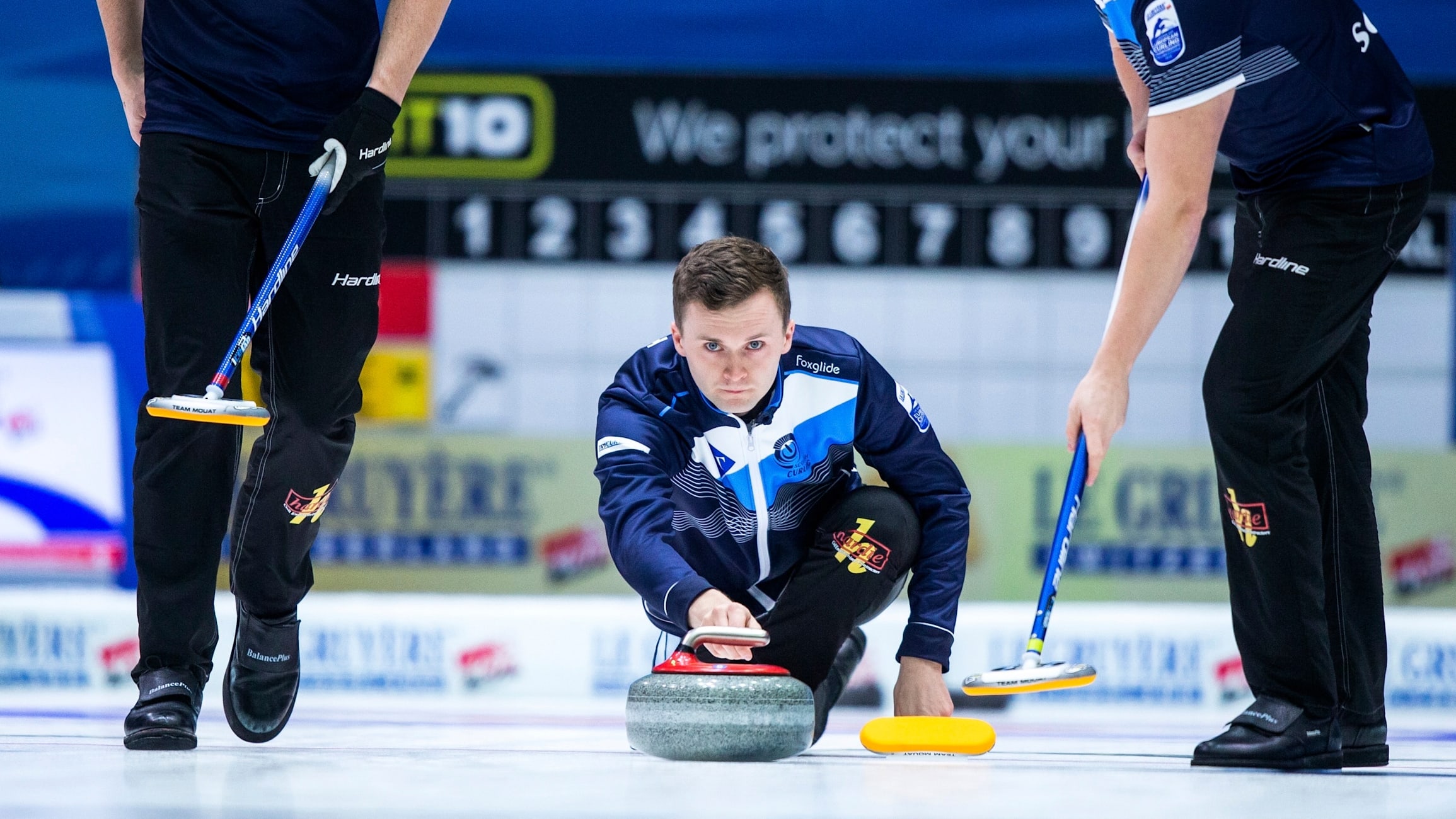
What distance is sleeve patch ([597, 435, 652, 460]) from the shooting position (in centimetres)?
205

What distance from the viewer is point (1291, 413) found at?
189 centimetres

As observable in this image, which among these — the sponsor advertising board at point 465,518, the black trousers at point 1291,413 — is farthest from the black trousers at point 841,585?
the sponsor advertising board at point 465,518

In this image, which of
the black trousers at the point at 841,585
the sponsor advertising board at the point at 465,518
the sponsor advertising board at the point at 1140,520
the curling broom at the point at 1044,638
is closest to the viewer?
the curling broom at the point at 1044,638

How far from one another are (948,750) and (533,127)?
13.3 ft

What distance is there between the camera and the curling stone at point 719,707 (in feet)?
5.78

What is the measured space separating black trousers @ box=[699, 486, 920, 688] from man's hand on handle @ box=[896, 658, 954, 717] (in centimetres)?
14

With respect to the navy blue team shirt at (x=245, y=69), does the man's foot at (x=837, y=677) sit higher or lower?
lower

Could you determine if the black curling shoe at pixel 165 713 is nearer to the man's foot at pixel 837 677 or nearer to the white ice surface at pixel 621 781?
the white ice surface at pixel 621 781

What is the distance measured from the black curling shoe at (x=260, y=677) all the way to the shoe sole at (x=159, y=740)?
20cm

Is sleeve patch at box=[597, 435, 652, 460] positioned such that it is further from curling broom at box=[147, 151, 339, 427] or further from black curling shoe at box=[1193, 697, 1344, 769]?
black curling shoe at box=[1193, 697, 1344, 769]

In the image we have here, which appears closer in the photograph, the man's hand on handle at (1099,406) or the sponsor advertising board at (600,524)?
the man's hand on handle at (1099,406)

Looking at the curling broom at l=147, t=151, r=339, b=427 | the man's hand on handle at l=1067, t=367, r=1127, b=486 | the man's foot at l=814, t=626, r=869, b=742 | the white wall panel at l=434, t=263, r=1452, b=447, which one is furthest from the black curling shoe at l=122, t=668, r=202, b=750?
the white wall panel at l=434, t=263, r=1452, b=447

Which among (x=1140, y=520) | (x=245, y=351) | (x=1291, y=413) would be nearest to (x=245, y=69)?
(x=245, y=351)

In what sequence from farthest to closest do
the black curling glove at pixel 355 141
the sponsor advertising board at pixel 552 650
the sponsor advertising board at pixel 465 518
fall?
the sponsor advertising board at pixel 465 518 → the sponsor advertising board at pixel 552 650 → the black curling glove at pixel 355 141
